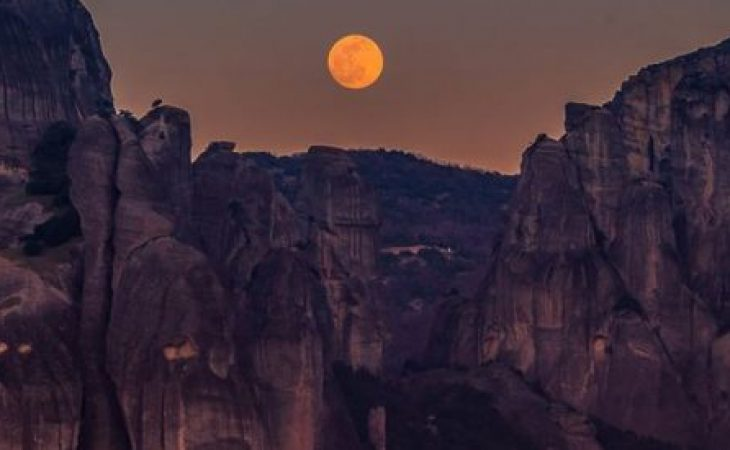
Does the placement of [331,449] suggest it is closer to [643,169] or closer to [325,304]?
[325,304]

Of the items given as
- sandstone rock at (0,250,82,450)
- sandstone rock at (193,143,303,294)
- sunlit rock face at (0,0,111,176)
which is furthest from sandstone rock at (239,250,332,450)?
sunlit rock face at (0,0,111,176)

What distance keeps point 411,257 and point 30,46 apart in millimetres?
84569

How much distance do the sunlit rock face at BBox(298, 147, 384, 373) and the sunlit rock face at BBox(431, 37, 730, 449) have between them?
18.1 ft

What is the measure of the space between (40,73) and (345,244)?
78.2ft

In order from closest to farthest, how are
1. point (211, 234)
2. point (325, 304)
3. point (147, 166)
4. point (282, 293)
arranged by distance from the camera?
point (147, 166), point (282, 293), point (211, 234), point (325, 304)

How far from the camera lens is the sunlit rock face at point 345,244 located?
117 metres

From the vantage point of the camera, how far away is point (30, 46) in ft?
353

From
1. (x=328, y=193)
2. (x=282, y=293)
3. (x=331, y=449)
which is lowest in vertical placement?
(x=331, y=449)

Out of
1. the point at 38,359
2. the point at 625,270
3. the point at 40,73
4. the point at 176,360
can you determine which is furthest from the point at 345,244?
the point at 38,359

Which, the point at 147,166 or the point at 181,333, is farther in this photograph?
the point at 147,166

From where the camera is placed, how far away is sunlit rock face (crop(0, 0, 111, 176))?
10425cm

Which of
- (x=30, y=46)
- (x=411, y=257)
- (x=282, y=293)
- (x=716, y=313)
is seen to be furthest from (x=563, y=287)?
(x=411, y=257)

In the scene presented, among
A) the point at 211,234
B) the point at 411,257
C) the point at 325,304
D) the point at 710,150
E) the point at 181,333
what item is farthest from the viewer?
the point at 411,257

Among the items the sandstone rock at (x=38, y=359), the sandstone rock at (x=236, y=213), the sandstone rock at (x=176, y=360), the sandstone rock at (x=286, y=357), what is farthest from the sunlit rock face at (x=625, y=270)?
the sandstone rock at (x=38, y=359)
